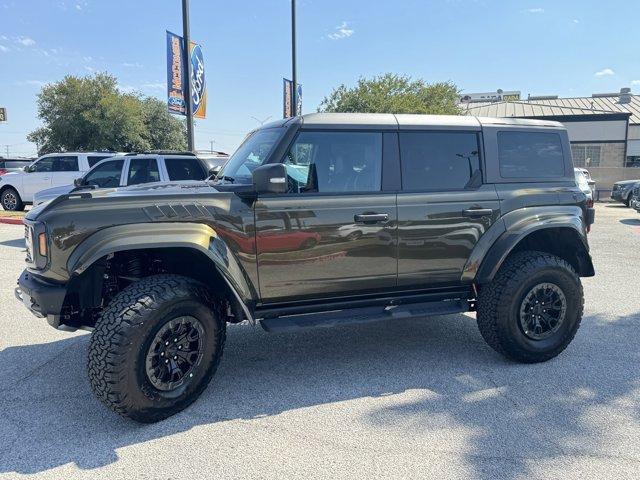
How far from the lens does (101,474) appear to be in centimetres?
265

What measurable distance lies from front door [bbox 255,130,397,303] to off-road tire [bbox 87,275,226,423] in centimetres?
56

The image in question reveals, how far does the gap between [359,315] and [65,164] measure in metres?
13.1

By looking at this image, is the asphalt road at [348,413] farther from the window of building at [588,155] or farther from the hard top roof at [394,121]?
the window of building at [588,155]

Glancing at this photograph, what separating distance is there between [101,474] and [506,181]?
3598 mm

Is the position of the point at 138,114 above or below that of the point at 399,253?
above

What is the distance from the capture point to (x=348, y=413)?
3.30 m

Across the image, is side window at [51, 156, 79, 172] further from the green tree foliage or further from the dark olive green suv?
the green tree foliage

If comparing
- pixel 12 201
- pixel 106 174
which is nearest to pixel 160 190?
pixel 106 174

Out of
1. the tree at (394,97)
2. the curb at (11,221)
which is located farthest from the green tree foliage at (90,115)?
the curb at (11,221)

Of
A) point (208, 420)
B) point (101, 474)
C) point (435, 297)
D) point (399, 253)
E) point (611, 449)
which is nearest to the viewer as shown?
point (101, 474)

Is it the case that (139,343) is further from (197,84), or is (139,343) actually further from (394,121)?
(197,84)

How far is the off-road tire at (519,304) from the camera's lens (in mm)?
3977

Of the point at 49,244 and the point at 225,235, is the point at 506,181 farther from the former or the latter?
the point at 49,244

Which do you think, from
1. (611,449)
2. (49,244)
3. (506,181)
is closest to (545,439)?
(611,449)
